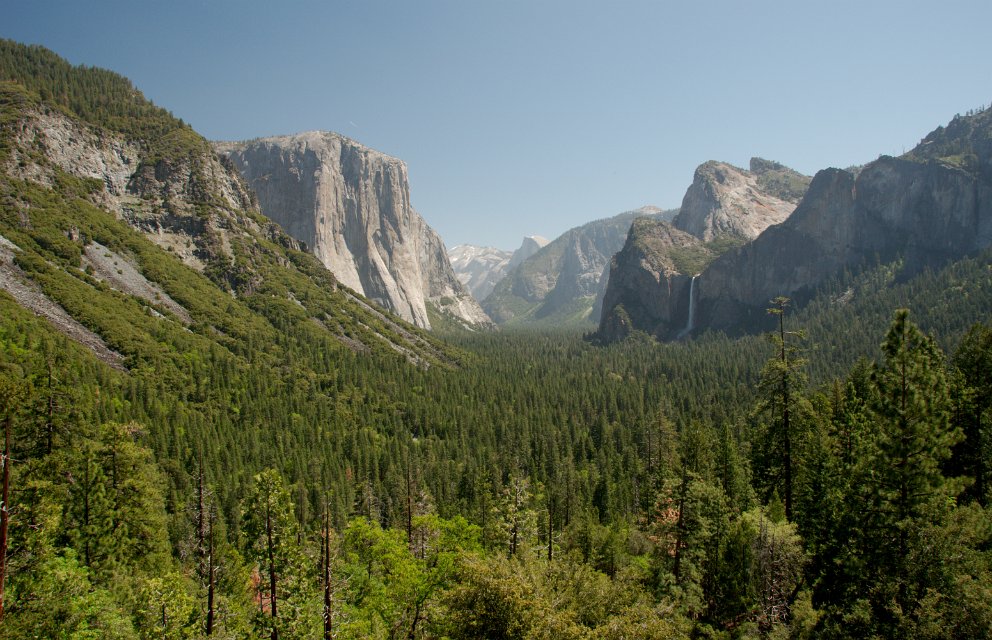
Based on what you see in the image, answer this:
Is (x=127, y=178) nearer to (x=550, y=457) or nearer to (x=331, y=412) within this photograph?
(x=331, y=412)

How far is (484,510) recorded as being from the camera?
57.8m

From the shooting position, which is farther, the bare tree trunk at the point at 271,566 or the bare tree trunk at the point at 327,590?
the bare tree trunk at the point at 327,590

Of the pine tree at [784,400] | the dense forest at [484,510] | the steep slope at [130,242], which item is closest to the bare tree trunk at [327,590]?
the dense forest at [484,510]

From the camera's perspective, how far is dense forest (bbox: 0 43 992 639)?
67.5ft

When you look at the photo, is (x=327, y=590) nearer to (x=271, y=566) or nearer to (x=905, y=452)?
(x=271, y=566)

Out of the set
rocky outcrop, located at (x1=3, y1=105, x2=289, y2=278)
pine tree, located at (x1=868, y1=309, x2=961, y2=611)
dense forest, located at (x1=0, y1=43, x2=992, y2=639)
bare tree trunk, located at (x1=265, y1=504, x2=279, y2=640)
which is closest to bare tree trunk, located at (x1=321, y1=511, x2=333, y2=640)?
dense forest, located at (x1=0, y1=43, x2=992, y2=639)

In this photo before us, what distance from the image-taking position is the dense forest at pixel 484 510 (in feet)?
67.5

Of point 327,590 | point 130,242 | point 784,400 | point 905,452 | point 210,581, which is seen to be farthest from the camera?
point 130,242

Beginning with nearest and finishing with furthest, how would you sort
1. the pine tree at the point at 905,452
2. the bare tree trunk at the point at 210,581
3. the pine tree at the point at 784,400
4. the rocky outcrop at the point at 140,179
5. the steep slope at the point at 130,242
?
the pine tree at the point at 905,452 → the bare tree trunk at the point at 210,581 → the pine tree at the point at 784,400 → the steep slope at the point at 130,242 → the rocky outcrop at the point at 140,179

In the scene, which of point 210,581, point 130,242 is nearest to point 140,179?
point 130,242

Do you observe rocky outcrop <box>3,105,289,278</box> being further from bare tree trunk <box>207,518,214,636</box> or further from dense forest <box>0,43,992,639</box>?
bare tree trunk <box>207,518,214,636</box>

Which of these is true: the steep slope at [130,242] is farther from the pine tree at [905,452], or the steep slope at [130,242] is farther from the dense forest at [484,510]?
the pine tree at [905,452]

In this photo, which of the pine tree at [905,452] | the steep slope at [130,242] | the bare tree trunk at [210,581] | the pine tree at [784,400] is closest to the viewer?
the pine tree at [905,452]

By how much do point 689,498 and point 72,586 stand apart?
32.0 meters
